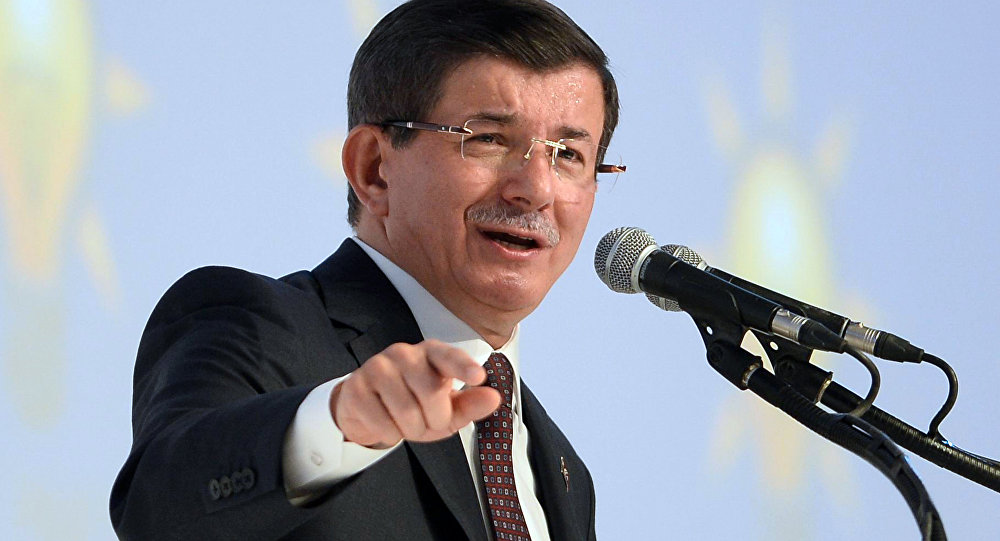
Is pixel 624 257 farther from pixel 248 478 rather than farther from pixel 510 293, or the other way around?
pixel 248 478

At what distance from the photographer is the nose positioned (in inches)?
81.4

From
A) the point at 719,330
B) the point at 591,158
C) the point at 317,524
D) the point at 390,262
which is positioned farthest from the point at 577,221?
the point at 317,524

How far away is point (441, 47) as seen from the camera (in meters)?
2.18

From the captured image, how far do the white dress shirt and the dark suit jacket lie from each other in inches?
0.7

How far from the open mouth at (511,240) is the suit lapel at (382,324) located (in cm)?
19

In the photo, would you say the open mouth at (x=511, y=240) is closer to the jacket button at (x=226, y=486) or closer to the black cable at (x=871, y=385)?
the black cable at (x=871, y=385)

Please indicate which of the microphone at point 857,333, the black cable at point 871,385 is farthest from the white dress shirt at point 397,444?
the black cable at point 871,385

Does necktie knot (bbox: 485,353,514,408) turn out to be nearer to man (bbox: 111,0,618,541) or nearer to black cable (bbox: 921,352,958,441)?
man (bbox: 111,0,618,541)

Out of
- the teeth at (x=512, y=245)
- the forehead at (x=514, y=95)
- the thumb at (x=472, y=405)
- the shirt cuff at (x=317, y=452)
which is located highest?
the forehead at (x=514, y=95)

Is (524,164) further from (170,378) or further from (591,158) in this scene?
(170,378)

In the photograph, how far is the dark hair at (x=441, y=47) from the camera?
2154 mm

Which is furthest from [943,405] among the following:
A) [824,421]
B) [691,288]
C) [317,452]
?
[317,452]

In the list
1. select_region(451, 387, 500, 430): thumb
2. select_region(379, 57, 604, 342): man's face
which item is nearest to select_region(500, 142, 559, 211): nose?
select_region(379, 57, 604, 342): man's face

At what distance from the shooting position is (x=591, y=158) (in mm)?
2207
